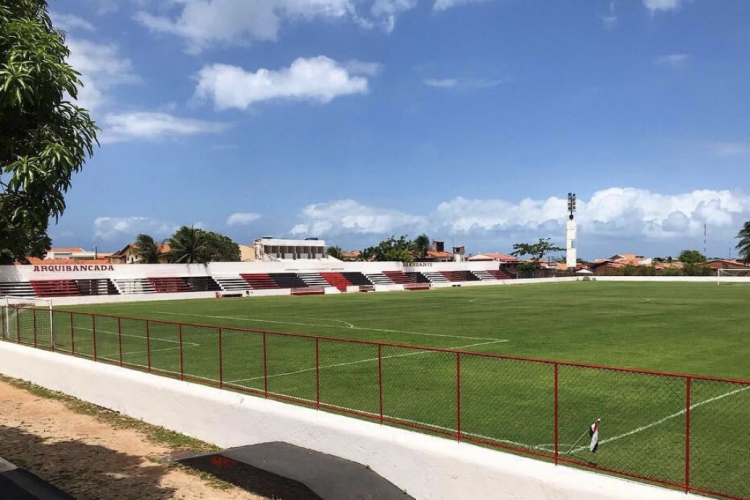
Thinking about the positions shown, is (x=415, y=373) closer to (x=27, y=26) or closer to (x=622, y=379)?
(x=622, y=379)

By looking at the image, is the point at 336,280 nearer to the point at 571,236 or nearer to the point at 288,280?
the point at 288,280

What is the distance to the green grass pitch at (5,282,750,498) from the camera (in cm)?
1143

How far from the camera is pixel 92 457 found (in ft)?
39.9

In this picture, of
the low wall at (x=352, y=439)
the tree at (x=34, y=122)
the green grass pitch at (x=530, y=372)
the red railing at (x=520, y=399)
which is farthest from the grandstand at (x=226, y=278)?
the tree at (x=34, y=122)

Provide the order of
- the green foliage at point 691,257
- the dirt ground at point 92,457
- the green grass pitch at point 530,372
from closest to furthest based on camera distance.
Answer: the dirt ground at point 92,457 → the green grass pitch at point 530,372 → the green foliage at point 691,257

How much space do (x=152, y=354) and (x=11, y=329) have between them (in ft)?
23.6

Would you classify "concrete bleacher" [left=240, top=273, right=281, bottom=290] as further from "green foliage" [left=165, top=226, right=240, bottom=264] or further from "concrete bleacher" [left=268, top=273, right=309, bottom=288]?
"green foliage" [left=165, top=226, right=240, bottom=264]

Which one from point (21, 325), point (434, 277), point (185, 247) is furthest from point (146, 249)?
point (21, 325)

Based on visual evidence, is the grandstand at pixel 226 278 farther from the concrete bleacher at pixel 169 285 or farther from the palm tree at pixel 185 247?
the palm tree at pixel 185 247

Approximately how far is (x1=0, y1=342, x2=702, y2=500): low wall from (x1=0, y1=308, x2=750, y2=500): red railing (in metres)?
0.57

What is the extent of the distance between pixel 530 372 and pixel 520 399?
3.80 meters

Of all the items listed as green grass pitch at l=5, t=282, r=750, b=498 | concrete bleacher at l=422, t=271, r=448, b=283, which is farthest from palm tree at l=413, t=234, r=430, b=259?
green grass pitch at l=5, t=282, r=750, b=498

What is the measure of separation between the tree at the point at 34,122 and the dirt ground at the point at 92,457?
504 centimetres

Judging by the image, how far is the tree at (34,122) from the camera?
6.48m
